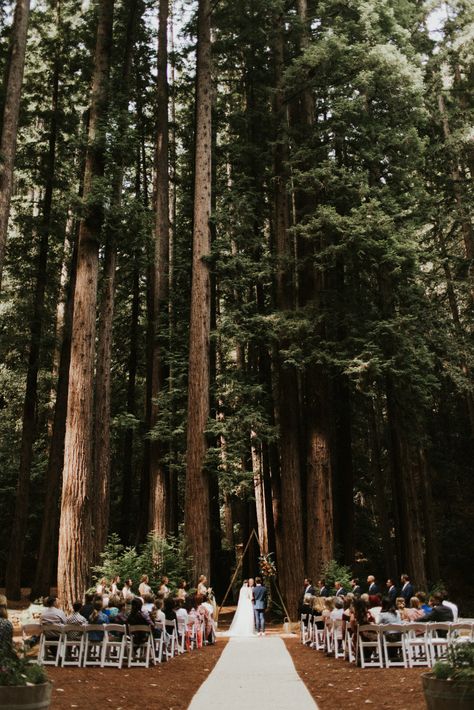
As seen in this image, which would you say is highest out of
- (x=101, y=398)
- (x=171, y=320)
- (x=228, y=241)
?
(x=228, y=241)

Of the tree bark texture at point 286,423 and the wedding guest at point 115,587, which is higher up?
the tree bark texture at point 286,423

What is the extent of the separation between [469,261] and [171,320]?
9.22 m

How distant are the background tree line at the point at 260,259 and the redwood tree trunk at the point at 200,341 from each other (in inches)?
2.5

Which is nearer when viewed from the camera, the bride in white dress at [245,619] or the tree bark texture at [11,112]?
the tree bark texture at [11,112]

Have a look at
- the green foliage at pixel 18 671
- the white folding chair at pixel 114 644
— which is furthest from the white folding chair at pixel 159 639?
the green foliage at pixel 18 671

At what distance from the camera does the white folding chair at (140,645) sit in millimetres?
10148

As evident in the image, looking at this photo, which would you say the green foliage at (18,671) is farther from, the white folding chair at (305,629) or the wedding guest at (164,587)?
the white folding chair at (305,629)

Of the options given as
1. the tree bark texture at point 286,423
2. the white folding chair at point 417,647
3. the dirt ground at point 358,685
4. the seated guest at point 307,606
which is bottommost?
the dirt ground at point 358,685

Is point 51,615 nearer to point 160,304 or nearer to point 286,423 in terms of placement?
point 286,423

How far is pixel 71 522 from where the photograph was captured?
1316cm

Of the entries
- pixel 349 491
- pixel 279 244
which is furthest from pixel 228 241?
pixel 349 491

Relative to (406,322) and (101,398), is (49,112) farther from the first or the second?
(406,322)

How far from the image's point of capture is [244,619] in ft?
58.6

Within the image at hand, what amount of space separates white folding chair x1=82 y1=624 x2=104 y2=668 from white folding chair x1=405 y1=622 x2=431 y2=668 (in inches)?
185
